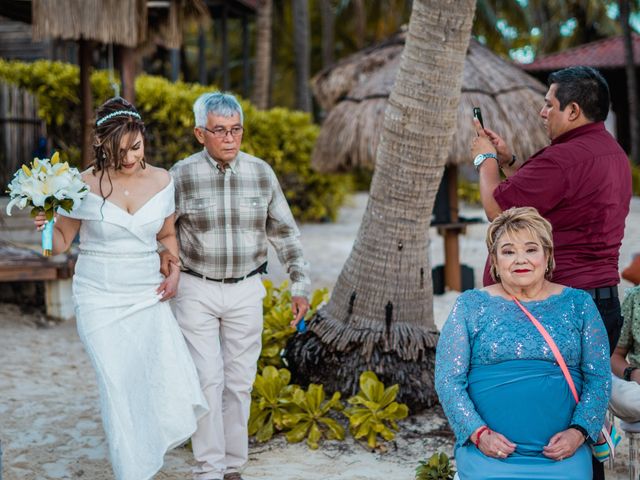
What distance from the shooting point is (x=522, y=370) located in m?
2.96

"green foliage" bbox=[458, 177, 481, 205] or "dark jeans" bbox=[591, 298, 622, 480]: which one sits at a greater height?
"green foliage" bbox=[458, 177, 481, 205]

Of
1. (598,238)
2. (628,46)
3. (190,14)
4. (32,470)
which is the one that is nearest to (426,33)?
(598,238)

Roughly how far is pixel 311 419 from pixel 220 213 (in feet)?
4.53

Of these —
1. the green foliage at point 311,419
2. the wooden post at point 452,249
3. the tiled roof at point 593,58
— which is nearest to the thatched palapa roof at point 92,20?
the wooden post at point 452,249

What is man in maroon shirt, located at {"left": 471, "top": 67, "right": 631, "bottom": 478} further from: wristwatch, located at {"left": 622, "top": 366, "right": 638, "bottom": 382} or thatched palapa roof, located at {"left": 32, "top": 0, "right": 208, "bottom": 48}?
thatched palapa roof, located at {"left": 32, "top": 0, "right": 208, "bottom": 48}

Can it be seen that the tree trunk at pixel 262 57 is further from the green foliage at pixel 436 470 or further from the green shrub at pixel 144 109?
the green foliage at pixel 436 470

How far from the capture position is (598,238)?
11.1 feet

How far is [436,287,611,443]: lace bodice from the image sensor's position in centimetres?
296

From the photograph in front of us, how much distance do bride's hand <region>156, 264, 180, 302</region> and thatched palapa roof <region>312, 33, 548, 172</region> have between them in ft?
16.0

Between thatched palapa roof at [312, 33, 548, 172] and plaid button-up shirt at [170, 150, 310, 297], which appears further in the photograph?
thatched palapa roof at [312, 33, 548, 172]

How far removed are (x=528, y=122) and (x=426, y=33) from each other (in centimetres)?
403

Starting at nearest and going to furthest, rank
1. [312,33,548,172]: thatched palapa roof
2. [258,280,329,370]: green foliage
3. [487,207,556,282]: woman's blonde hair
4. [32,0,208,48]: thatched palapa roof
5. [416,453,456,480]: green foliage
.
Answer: [487,207,556,282]: woman's blonde hair < [416,453,456,480]: green foliage < [258,280,329,370]: green foliage < [32,0,208,48]: thatched palapa roof < [312,33,548,172]: thatched palapa roof

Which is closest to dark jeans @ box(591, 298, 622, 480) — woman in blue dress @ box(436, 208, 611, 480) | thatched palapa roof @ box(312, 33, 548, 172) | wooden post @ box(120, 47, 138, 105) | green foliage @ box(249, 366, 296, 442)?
woman in blue dress @ box(436, 208, 611, 480)

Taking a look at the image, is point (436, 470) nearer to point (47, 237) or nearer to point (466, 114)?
point (47, 237)
